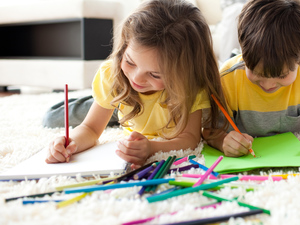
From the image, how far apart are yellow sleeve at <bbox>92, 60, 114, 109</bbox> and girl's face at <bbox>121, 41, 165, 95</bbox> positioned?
0.13 meters

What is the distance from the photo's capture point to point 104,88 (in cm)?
93

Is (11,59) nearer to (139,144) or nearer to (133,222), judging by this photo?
(139,144)

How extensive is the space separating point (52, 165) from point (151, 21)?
1.18 feet

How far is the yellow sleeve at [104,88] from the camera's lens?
0.92 metres

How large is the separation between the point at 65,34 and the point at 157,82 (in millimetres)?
2324

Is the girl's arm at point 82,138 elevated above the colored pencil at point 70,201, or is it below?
below

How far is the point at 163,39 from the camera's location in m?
0.75

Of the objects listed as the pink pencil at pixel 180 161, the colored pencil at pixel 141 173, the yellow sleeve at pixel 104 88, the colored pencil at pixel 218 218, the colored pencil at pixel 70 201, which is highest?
the yellow sleeve at pixel 104 88

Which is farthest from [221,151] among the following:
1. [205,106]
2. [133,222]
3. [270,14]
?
[133,222]

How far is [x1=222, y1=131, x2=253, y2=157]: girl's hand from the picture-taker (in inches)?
30.8

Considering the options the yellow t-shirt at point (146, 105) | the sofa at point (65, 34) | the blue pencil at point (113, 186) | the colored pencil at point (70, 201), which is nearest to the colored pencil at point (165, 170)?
the blue pencil at point (113, 186)

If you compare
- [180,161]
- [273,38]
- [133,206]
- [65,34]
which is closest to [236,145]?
[180,161]

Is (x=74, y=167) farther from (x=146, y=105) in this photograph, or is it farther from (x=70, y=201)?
(x=146, y=105)

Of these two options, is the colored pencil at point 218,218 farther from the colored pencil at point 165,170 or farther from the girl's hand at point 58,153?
the girl's hand at point 58,153
